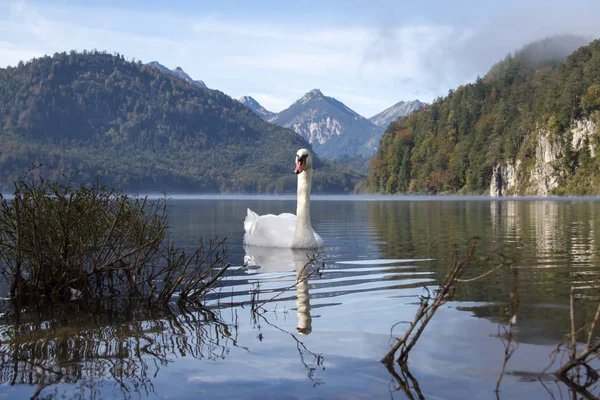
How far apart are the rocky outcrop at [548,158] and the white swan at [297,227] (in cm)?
10633

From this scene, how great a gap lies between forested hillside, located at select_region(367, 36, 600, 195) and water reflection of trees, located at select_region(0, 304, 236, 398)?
11047 centimetres

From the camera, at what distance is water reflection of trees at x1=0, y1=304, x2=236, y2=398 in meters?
5.68

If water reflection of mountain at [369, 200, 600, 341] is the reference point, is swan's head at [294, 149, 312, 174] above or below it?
above

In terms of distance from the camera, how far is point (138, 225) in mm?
11219

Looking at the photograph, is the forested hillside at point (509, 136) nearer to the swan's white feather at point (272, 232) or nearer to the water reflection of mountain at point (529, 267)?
the water reflection of mountain at point (529, 267)

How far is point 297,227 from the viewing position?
695 inches

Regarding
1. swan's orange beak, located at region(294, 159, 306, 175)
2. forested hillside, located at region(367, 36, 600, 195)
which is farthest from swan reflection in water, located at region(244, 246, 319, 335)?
forested hillside, located at region(367, 36, 600, 195)

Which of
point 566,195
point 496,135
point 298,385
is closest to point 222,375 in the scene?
point 298,385

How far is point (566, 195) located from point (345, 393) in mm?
114535

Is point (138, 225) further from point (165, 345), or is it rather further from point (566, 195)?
point (566, 195)

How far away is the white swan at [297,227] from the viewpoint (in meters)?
17.5

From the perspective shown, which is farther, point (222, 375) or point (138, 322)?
point (138, 322)

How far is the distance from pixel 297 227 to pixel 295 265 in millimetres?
3172

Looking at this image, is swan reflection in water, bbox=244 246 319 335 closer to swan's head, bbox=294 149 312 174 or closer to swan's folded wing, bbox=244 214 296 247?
swan's folded wing, bbox=244 214 296 247
